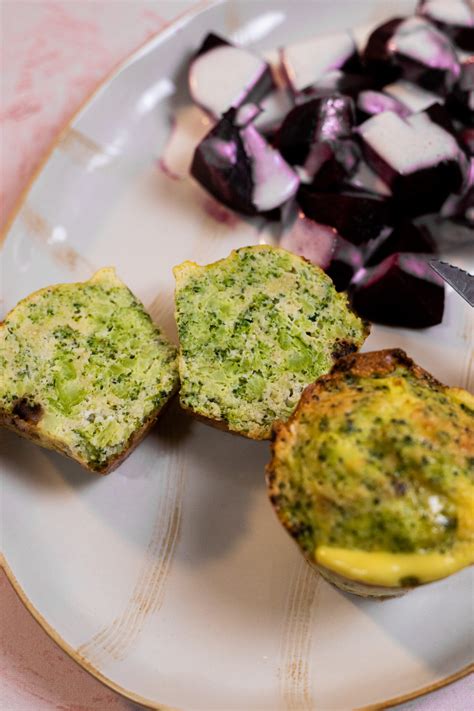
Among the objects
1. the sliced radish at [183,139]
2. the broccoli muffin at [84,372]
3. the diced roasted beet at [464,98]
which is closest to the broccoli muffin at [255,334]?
the broccoli muffin at [84,372]

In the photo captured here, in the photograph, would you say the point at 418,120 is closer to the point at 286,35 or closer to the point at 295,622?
the point at 286,35

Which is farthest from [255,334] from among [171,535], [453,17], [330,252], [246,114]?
[453,17]

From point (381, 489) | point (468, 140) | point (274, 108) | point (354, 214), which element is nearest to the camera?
point (381, 489)

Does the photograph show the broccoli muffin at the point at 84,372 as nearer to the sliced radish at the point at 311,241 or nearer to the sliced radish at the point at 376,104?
the sliced radish at the point at 311,241

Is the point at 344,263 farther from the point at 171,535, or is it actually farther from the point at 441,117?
the point at 171,535

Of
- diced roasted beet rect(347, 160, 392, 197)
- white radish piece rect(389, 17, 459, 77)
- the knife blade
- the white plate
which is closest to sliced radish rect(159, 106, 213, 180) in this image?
the white plate

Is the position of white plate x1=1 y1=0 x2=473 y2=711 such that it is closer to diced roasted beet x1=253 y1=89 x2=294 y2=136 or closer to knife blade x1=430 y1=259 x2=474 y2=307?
knife blade x1=430 y1=259 x2=474 y2=307
